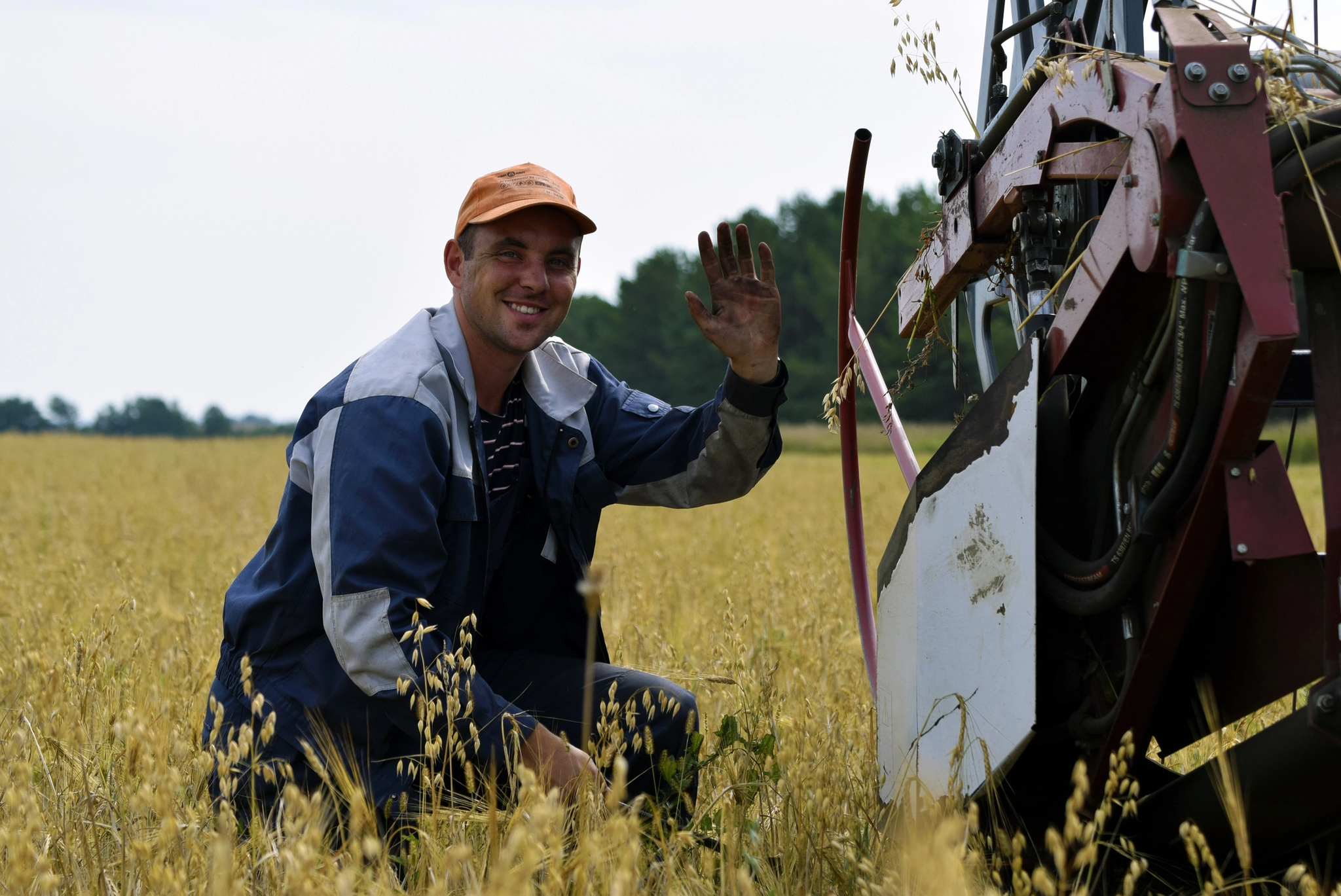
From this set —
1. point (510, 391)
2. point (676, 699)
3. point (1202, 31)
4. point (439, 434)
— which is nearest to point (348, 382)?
point (439, 434)

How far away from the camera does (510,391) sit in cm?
308

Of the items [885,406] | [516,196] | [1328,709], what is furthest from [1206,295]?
[516,196]

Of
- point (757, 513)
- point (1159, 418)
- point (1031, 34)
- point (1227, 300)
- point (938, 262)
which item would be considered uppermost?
point (1031, 34)

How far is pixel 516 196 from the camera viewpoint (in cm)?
288

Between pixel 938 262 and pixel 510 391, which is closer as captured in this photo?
pixel 938 262

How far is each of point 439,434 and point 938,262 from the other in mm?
1227

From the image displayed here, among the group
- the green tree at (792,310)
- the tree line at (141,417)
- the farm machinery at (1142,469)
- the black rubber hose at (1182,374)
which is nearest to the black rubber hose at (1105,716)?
the farm machinery at (1142,469)

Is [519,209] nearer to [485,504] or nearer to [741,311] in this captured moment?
[741,311]

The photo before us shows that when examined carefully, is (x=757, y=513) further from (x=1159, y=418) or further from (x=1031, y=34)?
(x=1159, y=418)

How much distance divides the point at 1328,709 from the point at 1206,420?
45 centimetres

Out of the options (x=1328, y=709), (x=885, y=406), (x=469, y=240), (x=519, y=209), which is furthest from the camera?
(x=469, y=240)

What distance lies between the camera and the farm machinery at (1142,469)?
162cm

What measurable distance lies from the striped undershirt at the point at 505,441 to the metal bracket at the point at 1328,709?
191 centimetres

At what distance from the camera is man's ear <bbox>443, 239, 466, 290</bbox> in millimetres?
2998
